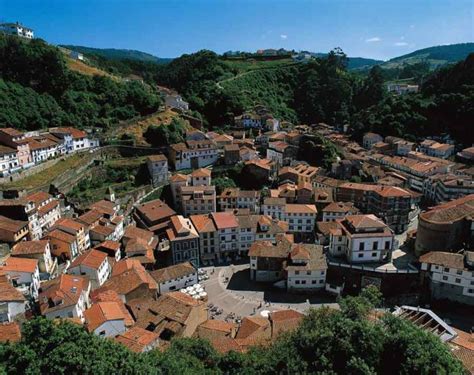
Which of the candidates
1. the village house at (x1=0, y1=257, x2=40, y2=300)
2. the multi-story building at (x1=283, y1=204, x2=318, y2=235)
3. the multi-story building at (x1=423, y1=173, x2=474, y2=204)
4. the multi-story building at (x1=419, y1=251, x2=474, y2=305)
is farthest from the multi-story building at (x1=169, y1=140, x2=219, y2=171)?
the multi-story building at (x1=419, y1=251, x2=474, y2=305)

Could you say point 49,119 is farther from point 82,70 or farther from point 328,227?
point 328,227

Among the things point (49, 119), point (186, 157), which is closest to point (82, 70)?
point (49, 119)

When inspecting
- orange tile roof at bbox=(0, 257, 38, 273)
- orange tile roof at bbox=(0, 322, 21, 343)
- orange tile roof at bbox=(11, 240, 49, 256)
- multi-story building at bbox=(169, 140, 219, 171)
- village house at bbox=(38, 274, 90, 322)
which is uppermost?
multi-story building at bbox=(169, 140, 219, 171)

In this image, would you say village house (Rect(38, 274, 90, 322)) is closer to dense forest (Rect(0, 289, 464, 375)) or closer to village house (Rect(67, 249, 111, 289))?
village house (Rect(67, 249, 111, 289))

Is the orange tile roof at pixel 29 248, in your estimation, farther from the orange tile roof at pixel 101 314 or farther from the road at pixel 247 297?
the road at pixel 247 297

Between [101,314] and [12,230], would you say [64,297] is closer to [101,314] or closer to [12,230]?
[101,314]

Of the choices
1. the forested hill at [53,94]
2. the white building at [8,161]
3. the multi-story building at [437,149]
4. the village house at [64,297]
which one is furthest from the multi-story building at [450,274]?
the forested hill at [53,94]

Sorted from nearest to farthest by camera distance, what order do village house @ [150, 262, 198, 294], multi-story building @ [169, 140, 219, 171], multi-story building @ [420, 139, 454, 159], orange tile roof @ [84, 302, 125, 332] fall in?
orange tile roof @ [84, 302, 125, 332] < village house @ [150, 262, 198, 294] < multi-story building @ [169, 140, 219, 171] < multi-story building @ [420, 139, 454, 159]
